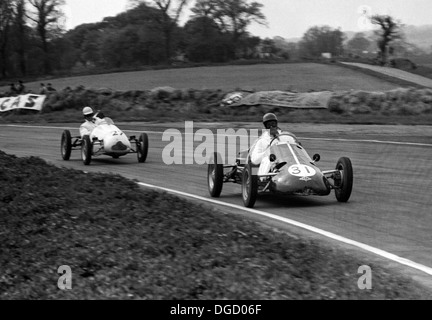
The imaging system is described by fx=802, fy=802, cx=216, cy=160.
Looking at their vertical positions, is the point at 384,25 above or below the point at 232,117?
above

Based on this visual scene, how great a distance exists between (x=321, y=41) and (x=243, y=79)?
4209 centimetres

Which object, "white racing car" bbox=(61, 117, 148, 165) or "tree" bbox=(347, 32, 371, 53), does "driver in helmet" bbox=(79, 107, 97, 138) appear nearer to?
"white racing car" bbox=(61, 117, 148, 165)

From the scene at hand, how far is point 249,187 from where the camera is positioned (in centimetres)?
1085

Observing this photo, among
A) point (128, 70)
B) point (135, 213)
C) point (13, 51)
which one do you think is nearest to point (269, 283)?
point (135, 213)

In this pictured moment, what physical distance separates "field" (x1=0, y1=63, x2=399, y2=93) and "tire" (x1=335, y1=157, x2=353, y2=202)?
28406 mm

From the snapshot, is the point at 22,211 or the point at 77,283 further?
the point at 22,211

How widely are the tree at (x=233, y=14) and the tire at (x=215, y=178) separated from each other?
61.0m

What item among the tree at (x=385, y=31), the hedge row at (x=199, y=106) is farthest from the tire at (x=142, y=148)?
the tree at (x=385, y=31)

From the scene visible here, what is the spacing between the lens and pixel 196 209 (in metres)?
9.48

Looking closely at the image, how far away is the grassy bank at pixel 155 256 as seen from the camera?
19.3 ft

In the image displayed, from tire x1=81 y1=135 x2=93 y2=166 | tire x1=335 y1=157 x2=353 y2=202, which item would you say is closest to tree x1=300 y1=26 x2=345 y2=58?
tire x1=81 y1=135 x2=93 y2=166

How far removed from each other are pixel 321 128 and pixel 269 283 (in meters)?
20.0

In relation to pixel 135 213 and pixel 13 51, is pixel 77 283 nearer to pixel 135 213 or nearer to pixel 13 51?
pixel 135 213

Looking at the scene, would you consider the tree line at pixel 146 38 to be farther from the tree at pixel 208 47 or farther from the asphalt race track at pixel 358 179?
the asphalt race track at pixel 358 179
